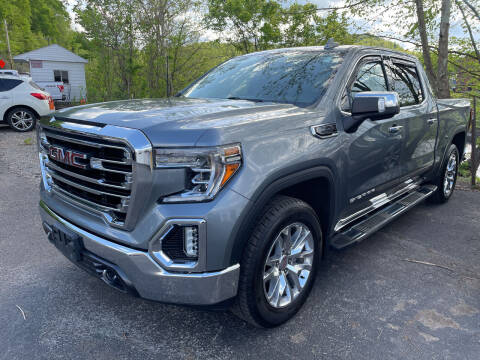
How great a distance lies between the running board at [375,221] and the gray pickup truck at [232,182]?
0.07 ft

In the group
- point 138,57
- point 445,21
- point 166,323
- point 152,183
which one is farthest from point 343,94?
point 138,57

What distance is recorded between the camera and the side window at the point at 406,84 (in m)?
3.72

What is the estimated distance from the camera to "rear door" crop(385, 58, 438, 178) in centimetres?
365

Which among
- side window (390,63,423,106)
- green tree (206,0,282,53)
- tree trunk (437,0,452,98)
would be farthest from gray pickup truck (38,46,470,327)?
green tree (206,0,282,53)

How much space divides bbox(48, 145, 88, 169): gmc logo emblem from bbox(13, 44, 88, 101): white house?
75.3 ft

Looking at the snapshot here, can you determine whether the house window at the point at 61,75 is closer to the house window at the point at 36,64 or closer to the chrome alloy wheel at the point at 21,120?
the house window at the point at 36,64

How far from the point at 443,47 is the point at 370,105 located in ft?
21.6

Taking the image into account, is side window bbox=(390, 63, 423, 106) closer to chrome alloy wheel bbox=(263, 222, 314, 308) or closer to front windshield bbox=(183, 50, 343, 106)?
front windshield bbox=(183, 50, 343, 106)

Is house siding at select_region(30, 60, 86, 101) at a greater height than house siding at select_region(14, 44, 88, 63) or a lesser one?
lesser

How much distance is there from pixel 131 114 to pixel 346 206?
1.79m

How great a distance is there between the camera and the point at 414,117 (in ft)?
12.3

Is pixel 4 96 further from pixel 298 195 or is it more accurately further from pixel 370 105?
pixel 370 105

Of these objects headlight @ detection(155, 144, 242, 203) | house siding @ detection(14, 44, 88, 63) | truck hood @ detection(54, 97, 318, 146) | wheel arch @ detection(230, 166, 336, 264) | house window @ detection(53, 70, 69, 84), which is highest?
house siding @ detection(14, 44, 88, 63)

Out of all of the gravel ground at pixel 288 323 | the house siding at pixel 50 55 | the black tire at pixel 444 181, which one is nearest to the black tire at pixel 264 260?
the gravel ground at pixel 288 323
